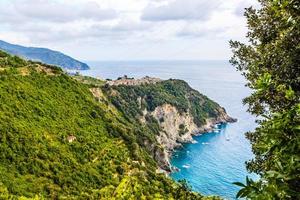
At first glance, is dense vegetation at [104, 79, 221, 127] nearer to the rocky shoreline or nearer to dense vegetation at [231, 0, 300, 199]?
the rocky shoreline

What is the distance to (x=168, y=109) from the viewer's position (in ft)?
447

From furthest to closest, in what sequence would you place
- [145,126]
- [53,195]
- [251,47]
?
[145,126] < [53,195] < [251,47]

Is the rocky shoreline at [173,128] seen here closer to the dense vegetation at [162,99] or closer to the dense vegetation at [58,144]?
the dense vegetation at [162,99]

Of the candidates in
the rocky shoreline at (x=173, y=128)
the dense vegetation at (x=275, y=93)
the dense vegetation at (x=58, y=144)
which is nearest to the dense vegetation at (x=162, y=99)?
the rocky shoreline at (x=173, y=128)

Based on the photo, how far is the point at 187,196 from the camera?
27.0 feet

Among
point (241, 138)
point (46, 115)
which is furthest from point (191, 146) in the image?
point (46, 115)

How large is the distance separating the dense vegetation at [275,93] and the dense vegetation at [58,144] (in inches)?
970

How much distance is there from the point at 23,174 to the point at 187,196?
37.5 m

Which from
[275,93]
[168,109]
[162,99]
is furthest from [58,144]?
[162,99]

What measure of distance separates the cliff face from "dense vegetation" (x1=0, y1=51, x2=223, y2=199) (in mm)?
40346

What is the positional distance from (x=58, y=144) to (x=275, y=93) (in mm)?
45931

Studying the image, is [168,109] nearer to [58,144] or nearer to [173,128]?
[173,128]

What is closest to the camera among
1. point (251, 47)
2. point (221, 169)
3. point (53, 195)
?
point (251, 47)

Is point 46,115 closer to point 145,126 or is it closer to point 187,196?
point 187,196
